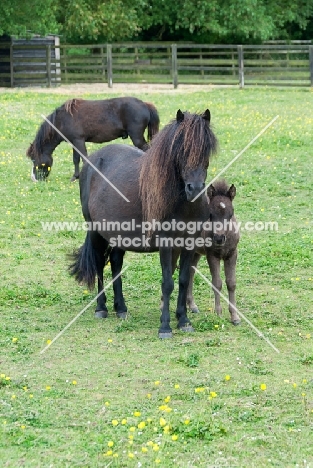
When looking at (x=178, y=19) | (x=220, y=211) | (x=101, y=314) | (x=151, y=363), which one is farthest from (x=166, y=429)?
(x=178, y=19)

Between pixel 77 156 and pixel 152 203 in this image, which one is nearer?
pixel 152 203

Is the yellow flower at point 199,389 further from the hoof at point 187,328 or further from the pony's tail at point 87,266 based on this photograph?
the pony's tail at point 87,266

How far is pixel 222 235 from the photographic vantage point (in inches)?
293

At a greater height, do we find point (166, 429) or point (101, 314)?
point (166, 429)

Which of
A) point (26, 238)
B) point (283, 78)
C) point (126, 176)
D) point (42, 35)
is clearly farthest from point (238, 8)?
point (126, 176)

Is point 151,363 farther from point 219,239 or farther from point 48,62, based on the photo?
point 48,62

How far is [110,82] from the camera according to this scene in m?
31.3

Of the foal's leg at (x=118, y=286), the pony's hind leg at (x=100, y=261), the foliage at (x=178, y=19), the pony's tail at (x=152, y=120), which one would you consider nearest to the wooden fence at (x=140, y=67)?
the foliage at (x=178, y=19)

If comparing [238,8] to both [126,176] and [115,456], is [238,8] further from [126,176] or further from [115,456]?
[115,456]

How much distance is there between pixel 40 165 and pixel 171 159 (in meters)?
7.92

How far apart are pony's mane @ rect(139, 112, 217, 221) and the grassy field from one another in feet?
3.86

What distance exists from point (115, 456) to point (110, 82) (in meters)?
27.3

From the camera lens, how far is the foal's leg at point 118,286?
Result: 26.5 feet

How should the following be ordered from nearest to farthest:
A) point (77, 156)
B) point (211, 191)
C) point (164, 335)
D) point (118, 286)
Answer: point (164, 335) → point (211, 191) → point (118, 286) → point (77, 156)
